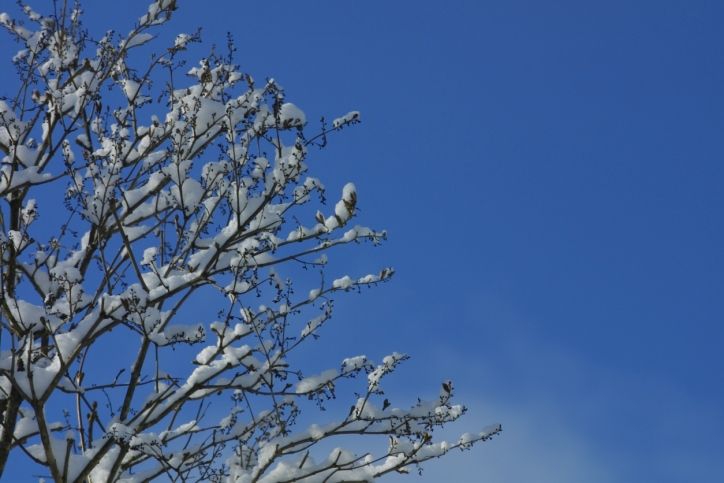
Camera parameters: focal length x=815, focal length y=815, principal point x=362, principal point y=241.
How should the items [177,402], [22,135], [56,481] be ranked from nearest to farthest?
[56,481]
[177,402]
[22,135]

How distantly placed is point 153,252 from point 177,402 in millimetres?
1031

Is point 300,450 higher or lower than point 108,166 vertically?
lower

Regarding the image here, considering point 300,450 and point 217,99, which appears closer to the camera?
point 300,450

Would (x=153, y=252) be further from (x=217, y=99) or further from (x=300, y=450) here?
(x=300, y=450)

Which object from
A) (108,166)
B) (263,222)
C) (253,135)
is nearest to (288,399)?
(263,222)

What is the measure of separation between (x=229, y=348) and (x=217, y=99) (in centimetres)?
192

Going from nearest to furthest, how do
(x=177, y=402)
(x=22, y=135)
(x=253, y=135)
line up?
(x=177, y=402), (x=253, y=135), (x=22, y=135)

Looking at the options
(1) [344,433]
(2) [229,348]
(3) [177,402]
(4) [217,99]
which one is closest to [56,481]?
(3) [177,402]

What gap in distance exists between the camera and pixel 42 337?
231 inches

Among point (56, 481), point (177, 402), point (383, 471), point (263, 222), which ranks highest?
point (263, 222)

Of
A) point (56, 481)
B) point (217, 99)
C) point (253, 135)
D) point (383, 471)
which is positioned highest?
point (217, 99)

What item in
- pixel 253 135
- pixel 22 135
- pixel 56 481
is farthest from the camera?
pixel 22 135

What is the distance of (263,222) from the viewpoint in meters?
5.38

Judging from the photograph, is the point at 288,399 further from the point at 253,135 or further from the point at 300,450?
the point at 253,135
